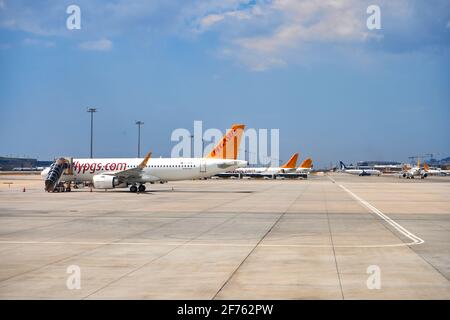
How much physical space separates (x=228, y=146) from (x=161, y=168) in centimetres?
705

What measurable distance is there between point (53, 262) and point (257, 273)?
4992 millimetres

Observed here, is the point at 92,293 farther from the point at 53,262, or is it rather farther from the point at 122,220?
the point at 122,220

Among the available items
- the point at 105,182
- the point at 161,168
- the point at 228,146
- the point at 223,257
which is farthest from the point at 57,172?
the point at 223,257

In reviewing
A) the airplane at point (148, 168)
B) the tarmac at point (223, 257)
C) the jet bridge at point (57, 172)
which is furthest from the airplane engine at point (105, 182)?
the tarmac at point (223, 257)

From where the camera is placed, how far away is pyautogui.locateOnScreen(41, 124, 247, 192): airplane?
5172cm

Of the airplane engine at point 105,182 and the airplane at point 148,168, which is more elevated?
the airplane at point 148,168

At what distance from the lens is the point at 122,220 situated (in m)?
23.9

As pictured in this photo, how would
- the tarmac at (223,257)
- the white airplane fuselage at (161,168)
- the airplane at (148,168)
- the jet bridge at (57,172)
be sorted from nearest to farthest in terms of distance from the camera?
the tarmac at (223,257), the jet bridge at (57,172), the airplane at (148,168), the white airplane fuselage at (161,168)

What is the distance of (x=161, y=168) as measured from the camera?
53.6m

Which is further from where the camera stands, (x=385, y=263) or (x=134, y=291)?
(x=385, y=263)

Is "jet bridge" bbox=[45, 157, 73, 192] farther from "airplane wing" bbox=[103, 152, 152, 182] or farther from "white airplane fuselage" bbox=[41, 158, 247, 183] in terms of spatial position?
"airplane wing" bbox=[103, 152, 152, 182]

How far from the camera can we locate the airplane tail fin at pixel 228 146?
54469mm

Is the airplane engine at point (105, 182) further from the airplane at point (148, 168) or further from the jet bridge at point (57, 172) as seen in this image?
the jet bridge at point (57, 172)
